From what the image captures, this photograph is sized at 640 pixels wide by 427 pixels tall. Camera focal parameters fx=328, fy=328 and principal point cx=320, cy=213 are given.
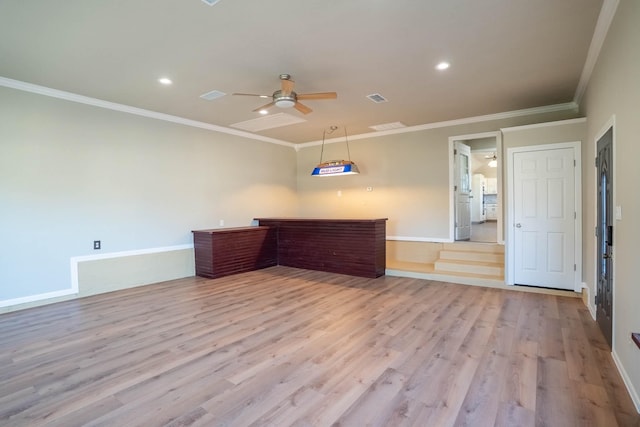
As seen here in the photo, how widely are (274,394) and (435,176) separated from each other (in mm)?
5134

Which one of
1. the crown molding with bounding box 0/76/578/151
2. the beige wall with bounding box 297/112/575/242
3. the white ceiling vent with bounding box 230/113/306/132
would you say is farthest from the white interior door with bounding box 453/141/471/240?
the white ceiling vent with bounding box 230/113/306/132

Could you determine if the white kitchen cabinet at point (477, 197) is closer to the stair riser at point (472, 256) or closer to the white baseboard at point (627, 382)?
the stair riser at point (472, 256)

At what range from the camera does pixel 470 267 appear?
5.50m

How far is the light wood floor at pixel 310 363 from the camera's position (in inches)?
79.9

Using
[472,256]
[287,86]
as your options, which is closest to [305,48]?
[287,86]

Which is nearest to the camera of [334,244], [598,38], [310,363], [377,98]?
[310,363]

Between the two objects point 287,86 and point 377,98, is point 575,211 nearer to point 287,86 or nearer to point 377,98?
point 377,98

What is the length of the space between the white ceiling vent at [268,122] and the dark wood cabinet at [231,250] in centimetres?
197

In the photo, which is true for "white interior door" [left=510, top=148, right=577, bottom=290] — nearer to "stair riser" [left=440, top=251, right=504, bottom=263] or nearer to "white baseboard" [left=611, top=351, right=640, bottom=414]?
"stair riser" [left=440, top=251, right=504, bottom=263]

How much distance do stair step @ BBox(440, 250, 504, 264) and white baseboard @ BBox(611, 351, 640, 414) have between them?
9.74ft

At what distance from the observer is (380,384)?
2.34 meters

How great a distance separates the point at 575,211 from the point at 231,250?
17.5 feet

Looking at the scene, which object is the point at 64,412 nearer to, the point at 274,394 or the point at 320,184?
the point at 274,394

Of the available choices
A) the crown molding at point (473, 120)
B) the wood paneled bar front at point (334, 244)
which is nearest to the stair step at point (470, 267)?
the wood paneled bar front at point (334, 244)
